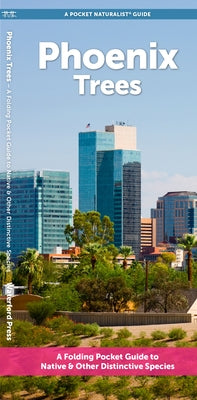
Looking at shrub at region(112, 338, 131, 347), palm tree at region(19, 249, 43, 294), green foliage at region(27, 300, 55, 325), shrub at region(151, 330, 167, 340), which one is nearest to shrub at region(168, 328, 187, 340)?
shrub at region(151, 330, 167, 340)

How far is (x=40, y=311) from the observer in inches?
3656

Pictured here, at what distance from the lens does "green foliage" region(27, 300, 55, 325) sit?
303 ft

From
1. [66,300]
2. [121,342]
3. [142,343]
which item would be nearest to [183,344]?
[142,343]

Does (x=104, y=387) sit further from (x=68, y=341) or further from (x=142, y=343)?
(x=68, y=341)

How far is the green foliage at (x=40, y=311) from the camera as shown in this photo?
303ft

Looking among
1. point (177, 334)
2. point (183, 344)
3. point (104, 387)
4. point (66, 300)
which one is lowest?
point (104, 387)

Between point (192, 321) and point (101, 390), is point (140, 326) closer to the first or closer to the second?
point (192, 321)

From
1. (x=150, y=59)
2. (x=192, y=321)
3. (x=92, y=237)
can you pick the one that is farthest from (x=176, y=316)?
(x=92, y=237)

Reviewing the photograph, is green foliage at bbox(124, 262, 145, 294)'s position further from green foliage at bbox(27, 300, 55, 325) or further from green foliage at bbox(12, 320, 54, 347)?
green foliage at bbox(12, 320, 54, 347)

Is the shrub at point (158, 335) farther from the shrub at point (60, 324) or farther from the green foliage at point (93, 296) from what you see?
the green foliage at point (93, 296)

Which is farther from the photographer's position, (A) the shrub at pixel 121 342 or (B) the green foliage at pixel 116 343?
(B) the green foliage at pixel 116 343

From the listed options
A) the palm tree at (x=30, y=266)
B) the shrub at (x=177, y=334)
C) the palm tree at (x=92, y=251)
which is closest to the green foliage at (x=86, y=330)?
the shrub at (x=177, y=334)

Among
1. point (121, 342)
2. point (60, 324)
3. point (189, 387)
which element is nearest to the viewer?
point (189, 387)

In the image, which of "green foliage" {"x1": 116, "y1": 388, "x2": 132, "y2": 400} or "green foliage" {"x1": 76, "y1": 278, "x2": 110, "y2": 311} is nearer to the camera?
"green foliage" {"x1": 116, "y1": 388, "x2": 132, "y2": 400}
